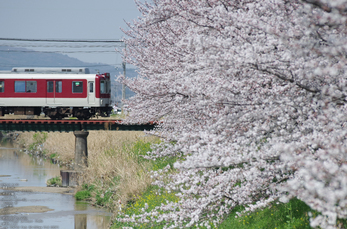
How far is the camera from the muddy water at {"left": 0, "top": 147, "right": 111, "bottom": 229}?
47.8 feet

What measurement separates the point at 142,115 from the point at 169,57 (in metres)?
3.47

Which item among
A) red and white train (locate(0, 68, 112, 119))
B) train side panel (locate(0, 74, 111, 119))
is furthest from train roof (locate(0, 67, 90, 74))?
train side panel (locate(0, 74, 111, 119))

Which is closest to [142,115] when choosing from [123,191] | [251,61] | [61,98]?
[123,191]

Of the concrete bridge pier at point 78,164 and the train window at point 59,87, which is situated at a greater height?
the train window at point 59,87

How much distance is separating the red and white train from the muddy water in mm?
5374

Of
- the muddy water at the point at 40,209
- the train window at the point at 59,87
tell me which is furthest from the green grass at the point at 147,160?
the train window at the point at 59,87

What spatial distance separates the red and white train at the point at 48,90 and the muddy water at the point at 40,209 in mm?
5374

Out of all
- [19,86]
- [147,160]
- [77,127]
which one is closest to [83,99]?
[19,86]

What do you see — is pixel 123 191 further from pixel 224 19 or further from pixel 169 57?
pixel 224 19

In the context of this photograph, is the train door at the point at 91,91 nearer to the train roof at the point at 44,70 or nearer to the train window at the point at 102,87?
the train window at the point at 102,87

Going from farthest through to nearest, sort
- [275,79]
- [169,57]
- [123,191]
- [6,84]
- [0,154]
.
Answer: [0,154] < [6,84] < [123,191] < [169,57] < [275,79]

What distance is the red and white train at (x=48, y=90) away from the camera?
28.6 meters

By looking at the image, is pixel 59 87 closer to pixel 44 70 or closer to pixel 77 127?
pixel 44 70

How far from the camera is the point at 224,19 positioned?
5.76 metres
